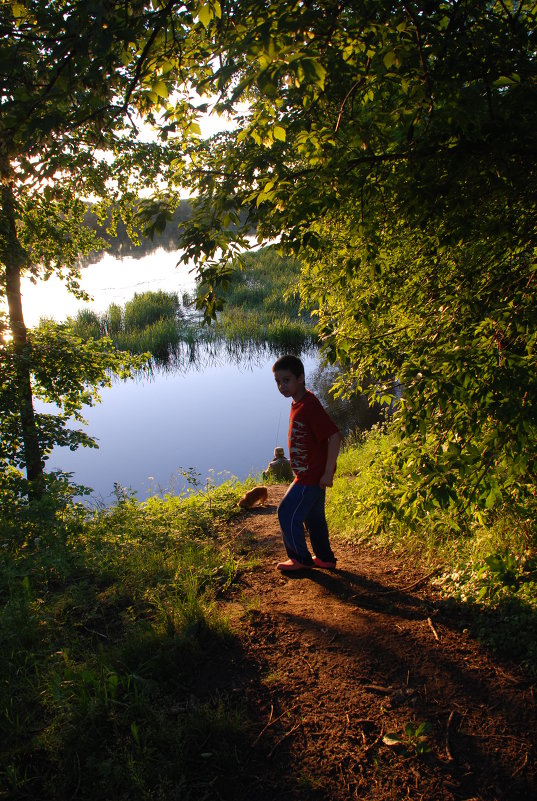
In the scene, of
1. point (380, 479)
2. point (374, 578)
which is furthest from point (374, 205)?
point (374, 578)

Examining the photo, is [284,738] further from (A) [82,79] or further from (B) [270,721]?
(A) [82,79]

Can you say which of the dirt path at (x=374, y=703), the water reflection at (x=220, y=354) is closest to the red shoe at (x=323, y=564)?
the dirt path at (x=374, y=703)

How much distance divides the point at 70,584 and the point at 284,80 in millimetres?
4114

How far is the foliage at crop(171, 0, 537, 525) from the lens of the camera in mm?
2617

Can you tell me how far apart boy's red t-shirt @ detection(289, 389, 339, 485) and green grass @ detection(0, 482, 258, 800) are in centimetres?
105

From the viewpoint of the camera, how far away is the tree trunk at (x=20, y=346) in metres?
7.11

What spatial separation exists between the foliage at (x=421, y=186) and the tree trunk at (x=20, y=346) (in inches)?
176

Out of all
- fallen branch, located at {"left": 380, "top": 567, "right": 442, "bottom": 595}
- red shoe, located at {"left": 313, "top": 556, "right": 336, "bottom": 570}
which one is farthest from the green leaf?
red shoe, located at {"left": 313, "top": 556, "right": 336, "bottom": 570}

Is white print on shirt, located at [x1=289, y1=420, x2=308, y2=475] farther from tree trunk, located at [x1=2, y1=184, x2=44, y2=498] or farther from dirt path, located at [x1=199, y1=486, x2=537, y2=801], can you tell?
tree trunk, located at [x1=2, y1=184, x2=44, y2=498]

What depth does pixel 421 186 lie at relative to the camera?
10.1 feet

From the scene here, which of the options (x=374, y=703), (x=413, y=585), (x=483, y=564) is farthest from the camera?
(x=413, y=585)

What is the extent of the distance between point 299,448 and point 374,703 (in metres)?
1.84

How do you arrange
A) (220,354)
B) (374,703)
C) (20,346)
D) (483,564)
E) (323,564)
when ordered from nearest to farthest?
1. (374,703)
2. (483,564)
3. (323,564)
4. (20,346)
5. (220,354)

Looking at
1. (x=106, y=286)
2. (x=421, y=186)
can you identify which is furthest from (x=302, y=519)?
(x=106, y=286)
